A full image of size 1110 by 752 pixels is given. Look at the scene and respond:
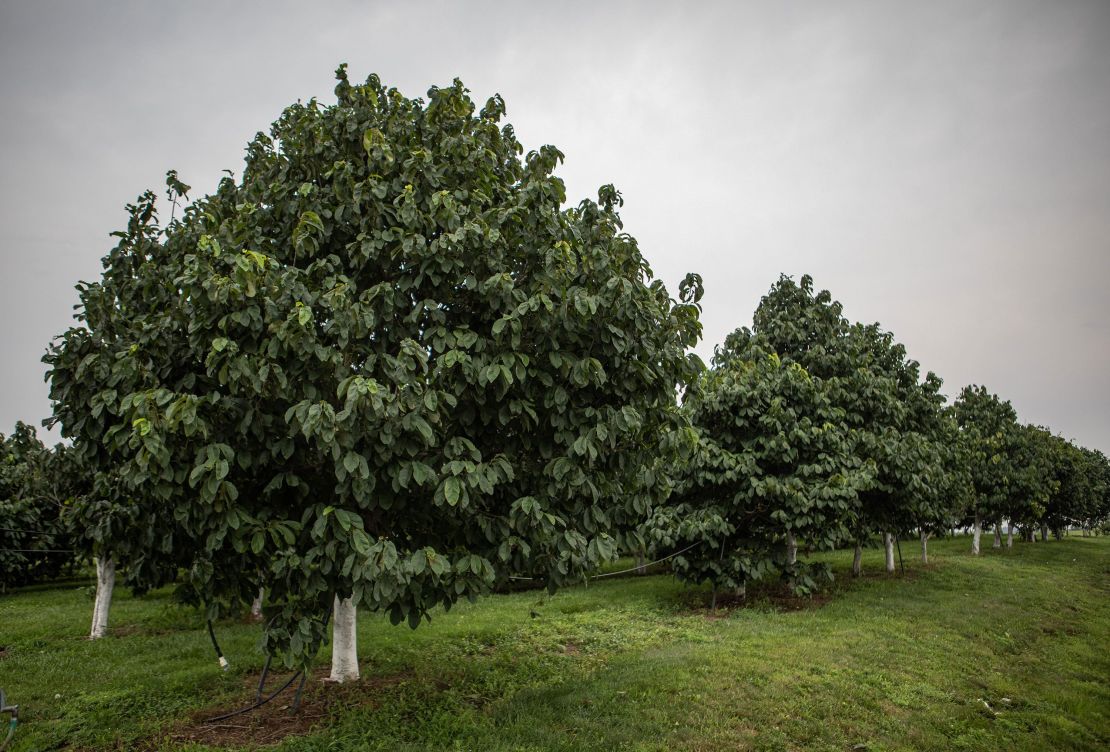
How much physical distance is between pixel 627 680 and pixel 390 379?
5.45 metres

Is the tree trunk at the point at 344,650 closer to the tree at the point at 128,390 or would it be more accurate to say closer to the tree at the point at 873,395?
the tree at the point at 128,390

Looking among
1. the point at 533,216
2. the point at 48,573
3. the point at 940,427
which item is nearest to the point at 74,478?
the point at 533,216

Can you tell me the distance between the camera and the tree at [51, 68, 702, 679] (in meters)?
5.46

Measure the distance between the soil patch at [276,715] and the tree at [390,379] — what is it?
1.41 meters

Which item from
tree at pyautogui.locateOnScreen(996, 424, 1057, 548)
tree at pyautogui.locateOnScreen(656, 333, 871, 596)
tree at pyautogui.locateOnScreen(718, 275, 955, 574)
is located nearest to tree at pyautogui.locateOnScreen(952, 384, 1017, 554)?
tree at pyautogui.locateOnScreen(996, 424, 1057, 548)

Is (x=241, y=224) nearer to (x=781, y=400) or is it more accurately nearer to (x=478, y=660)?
(x=478, y=660)

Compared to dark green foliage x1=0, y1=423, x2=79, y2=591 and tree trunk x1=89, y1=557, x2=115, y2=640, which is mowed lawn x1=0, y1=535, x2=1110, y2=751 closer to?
tree trunk x1=89, y1=557, x2=115, y2=640

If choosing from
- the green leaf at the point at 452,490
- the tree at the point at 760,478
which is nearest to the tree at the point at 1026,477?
the tree at the point at 760,478

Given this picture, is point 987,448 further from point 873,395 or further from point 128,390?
point 128,390

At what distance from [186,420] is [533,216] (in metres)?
3.77

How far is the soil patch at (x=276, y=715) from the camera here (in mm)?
6839

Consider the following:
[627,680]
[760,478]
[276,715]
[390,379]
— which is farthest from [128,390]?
[760,478]

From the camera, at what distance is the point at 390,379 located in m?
5.86

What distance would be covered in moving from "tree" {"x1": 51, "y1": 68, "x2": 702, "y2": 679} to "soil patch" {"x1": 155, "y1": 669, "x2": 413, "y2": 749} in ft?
4.62
